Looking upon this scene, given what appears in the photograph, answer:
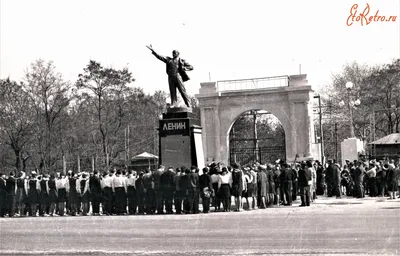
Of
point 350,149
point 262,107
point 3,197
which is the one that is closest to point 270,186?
point 3,197

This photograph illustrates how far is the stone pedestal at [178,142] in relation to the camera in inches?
926

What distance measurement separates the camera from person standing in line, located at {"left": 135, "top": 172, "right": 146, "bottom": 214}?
2194cm

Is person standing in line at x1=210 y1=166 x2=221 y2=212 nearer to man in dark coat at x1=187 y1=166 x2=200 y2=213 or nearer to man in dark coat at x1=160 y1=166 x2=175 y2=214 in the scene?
man in dark coat at x1=187 y1=166 x2=200 y2=213

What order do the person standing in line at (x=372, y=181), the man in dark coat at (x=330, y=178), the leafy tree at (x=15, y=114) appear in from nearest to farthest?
the person standing in line at (x=372, y=181) < the man in dark coat at (x=330, y=178) < the leafy tree at (x=15, y=114)

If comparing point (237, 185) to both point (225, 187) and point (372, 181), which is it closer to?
point (225, 187)

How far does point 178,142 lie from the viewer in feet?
77.4

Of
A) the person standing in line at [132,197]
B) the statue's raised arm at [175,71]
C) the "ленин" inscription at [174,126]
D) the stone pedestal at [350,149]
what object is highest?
the statue's raised arm at [175,71]

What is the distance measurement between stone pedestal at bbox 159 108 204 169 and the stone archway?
21.5 metres

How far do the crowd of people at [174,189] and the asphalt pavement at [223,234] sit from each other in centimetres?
134

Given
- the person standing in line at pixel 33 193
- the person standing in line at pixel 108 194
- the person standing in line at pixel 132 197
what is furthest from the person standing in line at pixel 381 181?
the person standing in line at pixel 33 193

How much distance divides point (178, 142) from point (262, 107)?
21.7m

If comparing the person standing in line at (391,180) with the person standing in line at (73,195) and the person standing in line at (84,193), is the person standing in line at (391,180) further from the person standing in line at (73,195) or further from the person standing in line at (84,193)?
the person standing in line at (73,195)

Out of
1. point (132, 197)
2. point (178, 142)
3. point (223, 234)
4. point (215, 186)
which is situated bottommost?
point (223, 234)

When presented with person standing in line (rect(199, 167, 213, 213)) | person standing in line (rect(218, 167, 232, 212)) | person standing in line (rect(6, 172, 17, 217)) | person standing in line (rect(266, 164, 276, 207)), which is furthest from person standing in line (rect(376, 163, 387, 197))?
person standing in line (rect(6, 172, 17, 217))
